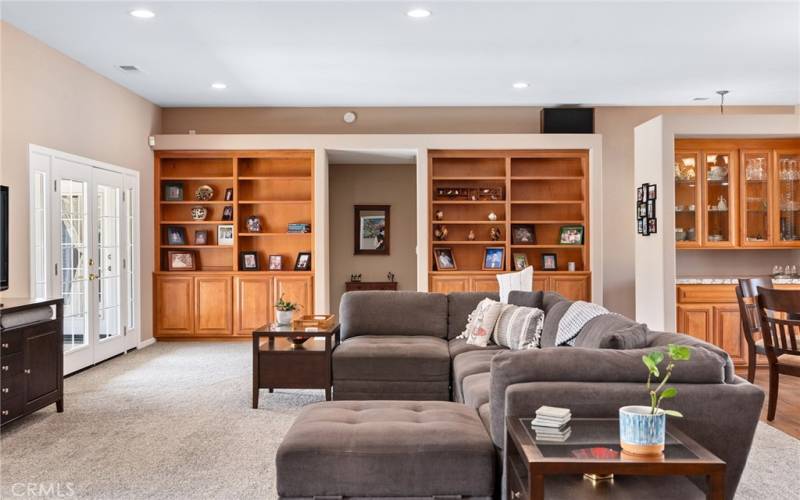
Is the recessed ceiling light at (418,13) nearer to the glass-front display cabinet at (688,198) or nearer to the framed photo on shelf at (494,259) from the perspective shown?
the glass-front display cabinet at (688,198)

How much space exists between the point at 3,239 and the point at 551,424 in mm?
4188

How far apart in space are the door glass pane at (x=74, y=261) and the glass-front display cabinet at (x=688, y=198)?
19.2ft

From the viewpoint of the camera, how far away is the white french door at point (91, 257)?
5977 millimetres

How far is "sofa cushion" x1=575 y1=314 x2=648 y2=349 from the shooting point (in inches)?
116

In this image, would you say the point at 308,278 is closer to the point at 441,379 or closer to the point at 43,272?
the point at 43,272

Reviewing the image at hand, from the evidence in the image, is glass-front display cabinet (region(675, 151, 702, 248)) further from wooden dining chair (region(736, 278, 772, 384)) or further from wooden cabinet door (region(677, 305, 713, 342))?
wooden dining chair (region(736, 278, 772, 384))

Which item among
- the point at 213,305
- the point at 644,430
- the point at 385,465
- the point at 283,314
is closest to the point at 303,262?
the point at 213,305

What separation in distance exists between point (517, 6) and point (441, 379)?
271cm

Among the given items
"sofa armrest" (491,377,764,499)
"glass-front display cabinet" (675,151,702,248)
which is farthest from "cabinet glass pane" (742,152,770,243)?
"sofa armrest" (491,377,764,499)

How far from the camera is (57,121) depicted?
19.5 ft

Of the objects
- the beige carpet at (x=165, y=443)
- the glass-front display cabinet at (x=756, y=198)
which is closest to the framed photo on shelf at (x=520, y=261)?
the glass-front display cabinet at (x=756, y=198)

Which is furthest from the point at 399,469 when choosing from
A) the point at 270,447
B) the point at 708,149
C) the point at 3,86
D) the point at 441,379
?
Answer: the point at 708,149

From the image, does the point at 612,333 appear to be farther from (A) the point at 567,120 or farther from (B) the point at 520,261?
(A) the point at 567,120

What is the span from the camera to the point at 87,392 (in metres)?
5.46
